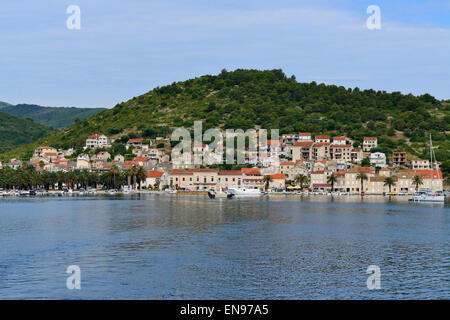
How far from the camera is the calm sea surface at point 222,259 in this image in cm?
2392

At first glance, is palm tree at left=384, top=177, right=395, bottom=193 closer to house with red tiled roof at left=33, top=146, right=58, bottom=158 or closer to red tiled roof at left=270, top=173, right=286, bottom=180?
red tiled roof at left=270, top=173, right=286, bottom=180

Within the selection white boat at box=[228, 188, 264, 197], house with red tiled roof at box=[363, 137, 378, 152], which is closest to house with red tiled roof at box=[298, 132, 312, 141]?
house with red tiled roof at box=[363, 137, 378, 152]

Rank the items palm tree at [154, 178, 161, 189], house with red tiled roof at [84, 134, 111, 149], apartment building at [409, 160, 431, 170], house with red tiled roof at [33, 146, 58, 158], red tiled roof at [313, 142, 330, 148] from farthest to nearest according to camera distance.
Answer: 1. house with red tiled roof at [84, 134, 111, 149]
2. house with red tiled roof at [33, 146, 58, 158]
3. red tiled roof at [313, 142, 330, 148]
4. apartment building at [409, 160, 431, 170]
5. palm tree at [154, 178, 161, 189]

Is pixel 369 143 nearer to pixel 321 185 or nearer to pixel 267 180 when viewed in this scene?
pixel 321 185

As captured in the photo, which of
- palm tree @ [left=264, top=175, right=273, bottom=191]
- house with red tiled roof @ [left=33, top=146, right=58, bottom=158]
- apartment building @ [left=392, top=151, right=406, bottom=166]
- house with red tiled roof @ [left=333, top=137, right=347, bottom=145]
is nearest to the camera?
palm tree @ [left=264, top=175, right=273, bottom=191]

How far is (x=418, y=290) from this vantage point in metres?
24.3

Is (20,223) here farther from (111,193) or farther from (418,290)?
(111,193)

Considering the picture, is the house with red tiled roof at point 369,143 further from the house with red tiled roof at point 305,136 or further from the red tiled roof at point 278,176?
the red tiled roof at point 278,176

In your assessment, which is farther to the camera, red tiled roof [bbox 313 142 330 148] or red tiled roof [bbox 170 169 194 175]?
red tiled roof [bbox 313 142 330 148]

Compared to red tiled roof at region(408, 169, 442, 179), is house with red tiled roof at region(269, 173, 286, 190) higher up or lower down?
lower down

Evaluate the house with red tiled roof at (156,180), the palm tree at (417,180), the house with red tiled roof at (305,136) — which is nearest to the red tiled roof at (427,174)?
the palm tree at (417,180)

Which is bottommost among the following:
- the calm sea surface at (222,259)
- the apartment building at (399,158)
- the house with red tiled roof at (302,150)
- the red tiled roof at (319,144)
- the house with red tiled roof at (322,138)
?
the calm sea surface at (222,259)

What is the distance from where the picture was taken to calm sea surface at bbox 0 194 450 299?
78.5ft
